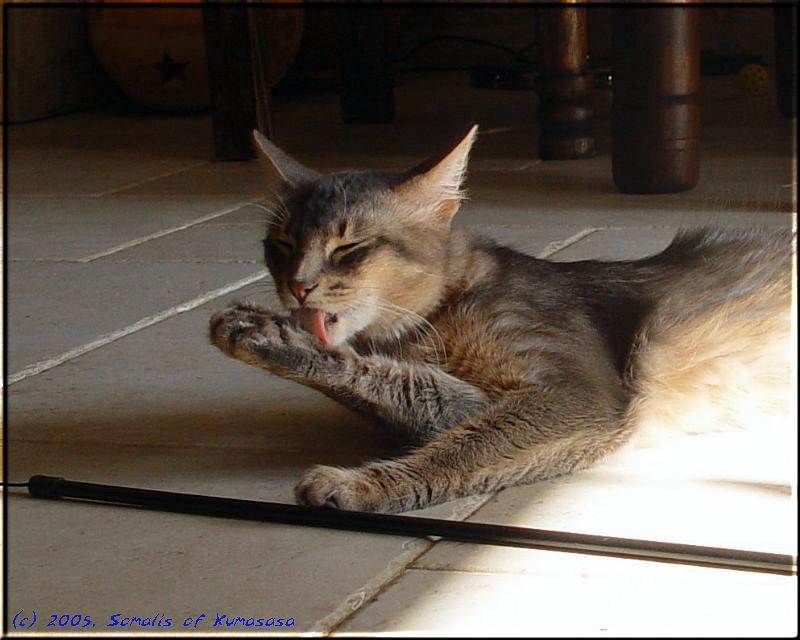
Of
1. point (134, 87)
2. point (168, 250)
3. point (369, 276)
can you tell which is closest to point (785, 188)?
point (168, 250)

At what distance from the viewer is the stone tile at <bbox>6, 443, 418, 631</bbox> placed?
146cm

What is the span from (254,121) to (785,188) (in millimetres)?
1826

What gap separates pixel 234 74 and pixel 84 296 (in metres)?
1.65

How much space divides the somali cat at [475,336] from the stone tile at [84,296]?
758 millimetres

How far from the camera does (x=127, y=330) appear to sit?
2.66 meters

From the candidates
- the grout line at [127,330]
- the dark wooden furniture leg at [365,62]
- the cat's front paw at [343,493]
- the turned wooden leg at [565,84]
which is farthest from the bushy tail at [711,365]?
the dark wooden furniture leg at [365,62]

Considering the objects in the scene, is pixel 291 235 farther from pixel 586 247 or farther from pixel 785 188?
pixel 785 188

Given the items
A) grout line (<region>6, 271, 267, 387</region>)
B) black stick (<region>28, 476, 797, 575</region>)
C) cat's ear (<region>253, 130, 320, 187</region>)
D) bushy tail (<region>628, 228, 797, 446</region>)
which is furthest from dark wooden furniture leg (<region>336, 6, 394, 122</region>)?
black stick (<region>28, 476, 797, 575</region>)

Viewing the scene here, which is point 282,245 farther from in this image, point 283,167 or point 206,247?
point 206,247

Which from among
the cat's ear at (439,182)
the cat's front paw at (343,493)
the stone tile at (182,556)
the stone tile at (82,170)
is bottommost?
the stone tile at (182,556)

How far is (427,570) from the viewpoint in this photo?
60.2 inches

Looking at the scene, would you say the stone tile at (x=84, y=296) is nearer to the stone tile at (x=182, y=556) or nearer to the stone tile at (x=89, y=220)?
the stone tile at (x=89, y=220)

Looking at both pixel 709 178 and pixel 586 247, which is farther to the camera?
pixel 709 178

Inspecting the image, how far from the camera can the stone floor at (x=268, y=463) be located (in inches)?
56.6
